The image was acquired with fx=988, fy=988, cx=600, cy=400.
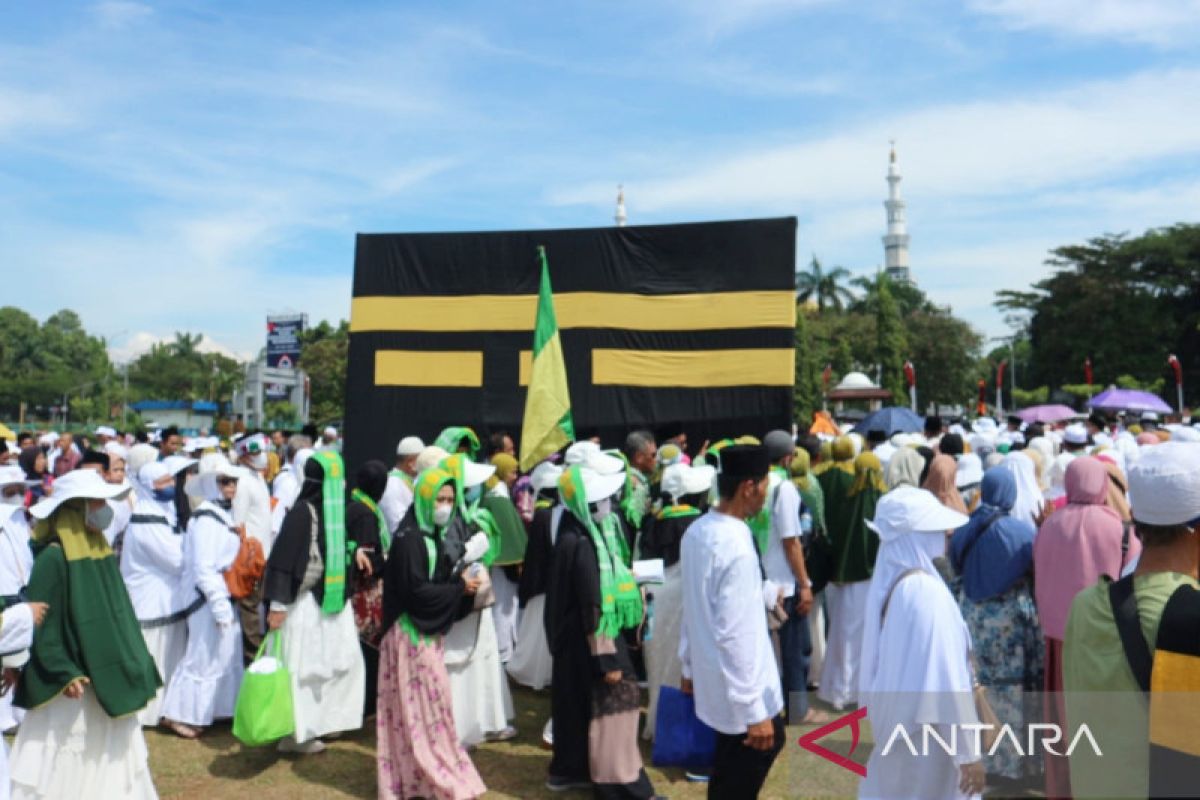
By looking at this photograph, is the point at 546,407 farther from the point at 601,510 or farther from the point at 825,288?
the point at 825,288

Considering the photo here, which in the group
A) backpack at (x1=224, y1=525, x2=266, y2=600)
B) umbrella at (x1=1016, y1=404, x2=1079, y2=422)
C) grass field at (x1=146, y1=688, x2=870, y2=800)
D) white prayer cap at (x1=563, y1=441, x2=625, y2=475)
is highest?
umbrella at (x1=1016, y1=404, x2=1079, y2=422)

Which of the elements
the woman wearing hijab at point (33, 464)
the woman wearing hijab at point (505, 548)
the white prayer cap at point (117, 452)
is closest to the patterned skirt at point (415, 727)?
the woman wearing hijab at point (505, 548)

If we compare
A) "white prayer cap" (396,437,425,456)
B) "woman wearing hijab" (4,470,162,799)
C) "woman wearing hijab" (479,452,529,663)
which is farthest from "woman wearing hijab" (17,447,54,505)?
"woman wearing hijab" (4,470,162,799)

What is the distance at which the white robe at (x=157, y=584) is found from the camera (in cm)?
636

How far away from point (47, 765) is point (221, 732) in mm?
2292

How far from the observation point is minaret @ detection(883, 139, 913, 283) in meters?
116

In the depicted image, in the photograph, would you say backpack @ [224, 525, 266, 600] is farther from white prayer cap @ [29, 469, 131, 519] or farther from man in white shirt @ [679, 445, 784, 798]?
man in white shirt @ [679, 445, 784, 798]

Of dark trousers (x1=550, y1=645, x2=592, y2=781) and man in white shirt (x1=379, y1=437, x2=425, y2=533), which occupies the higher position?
man in white shirt (x1=379, y1=437, x2=425, y2=533)

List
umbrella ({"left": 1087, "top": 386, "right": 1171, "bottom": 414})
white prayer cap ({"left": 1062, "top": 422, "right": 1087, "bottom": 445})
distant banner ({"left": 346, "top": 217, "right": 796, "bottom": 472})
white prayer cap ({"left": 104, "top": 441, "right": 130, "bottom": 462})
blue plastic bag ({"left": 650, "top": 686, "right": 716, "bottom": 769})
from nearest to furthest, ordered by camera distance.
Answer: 1. blue plastic bag ({"left": 650, "top": 686, "right": 716, "bottom": 769})
2. white prayer cap ({"left": 1062, "top": 422, "right": 1087, "bottom": 445})
3. white prayer cap ({"left": 104, "top": 441, "right": 130, "bottom": 462})
4. distant banner ({"left": 346, "top": 217, "right": 796, "bottom": 472})
5. umbrella ({"left": 1087, "top": 386, "right": 1171, "bottom": 414})

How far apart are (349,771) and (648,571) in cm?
212

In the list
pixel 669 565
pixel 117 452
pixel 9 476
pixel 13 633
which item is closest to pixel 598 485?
pixel 669 565

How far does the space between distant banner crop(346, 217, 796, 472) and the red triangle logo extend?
459cm

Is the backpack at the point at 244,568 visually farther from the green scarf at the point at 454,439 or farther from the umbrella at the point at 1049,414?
the umbrella at the point at 1049,414

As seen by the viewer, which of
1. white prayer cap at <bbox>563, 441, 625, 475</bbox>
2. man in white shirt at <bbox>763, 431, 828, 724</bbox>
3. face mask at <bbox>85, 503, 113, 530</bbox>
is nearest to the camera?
face mask at <bbox>85, 503, 113, 530</bbox>
